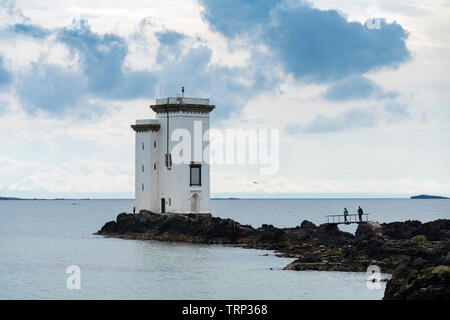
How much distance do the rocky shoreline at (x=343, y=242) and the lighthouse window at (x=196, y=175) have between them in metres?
2.63

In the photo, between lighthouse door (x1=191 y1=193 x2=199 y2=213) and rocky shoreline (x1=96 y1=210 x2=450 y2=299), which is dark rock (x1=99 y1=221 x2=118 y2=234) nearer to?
rocky shoreline (x1=96 y1=210 x2=450 y2=299)

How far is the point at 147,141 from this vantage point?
5906 centimetres

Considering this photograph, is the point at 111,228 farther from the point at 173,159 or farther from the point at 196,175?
the point at 196,175

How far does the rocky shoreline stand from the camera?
25894mm

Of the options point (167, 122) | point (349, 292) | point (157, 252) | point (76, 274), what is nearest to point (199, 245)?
point (157, 252)

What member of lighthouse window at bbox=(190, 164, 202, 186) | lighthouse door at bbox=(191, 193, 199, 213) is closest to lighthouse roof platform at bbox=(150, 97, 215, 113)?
lighthouse window at bbox=(190, 164, 202, 186)

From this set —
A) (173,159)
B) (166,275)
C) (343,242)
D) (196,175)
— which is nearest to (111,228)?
(173,159)

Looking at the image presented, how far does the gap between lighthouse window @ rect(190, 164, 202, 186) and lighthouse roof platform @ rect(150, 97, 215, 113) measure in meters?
3.96

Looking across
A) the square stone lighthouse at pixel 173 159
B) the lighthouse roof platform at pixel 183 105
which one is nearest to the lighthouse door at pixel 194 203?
the square stone lighthouse at pixel 173 159

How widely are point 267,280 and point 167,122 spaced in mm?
25204

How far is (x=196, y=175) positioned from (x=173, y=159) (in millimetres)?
1986

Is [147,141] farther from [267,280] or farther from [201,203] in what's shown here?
[267,280]
